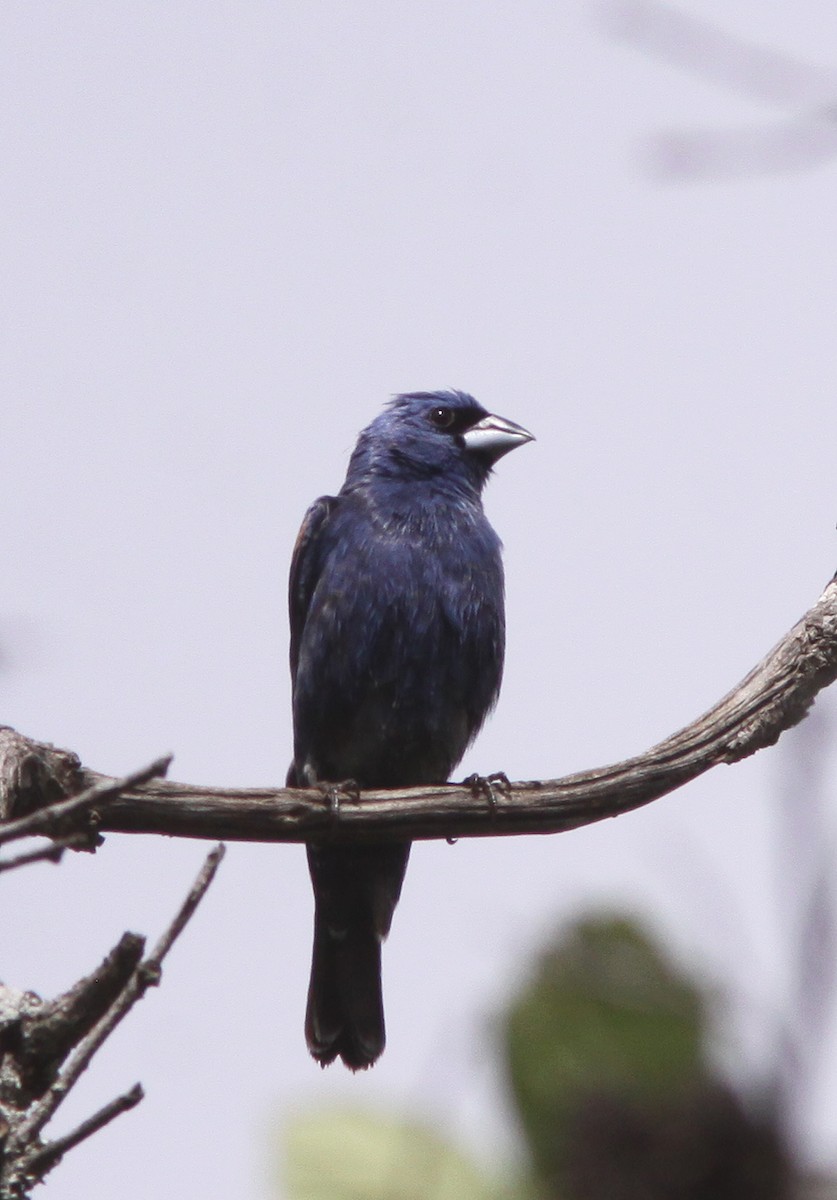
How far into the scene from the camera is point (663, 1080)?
1152 mm

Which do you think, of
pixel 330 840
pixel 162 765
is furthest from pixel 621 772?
pixel 162 765

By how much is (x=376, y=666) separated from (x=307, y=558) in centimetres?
93

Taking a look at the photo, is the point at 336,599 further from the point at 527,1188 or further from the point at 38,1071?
the point at 527,1188

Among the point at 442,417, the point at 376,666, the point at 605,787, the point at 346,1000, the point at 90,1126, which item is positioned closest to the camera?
the point at 90,1126

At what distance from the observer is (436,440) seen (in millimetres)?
8742

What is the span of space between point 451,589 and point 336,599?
565mm

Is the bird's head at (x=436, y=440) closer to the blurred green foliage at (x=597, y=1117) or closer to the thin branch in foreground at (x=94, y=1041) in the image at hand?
the thin branch in foreground at (x=94, y=1041)

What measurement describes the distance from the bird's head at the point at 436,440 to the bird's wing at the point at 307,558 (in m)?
0.43

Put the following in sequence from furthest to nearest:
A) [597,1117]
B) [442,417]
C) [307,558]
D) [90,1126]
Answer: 1. [442,417]
2. [307,558]
3. [90,1126]
4. [597,1117]

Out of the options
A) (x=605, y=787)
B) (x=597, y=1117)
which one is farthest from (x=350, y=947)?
(x=597, y=1117)

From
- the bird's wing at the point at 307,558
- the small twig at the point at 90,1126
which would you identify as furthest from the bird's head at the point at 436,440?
the small twig at the point at 90,1126

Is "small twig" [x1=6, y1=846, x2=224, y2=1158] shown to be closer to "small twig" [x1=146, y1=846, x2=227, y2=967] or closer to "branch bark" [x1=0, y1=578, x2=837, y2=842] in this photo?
"small twig" [x1=146, y1=846, x2=227, y2=967]

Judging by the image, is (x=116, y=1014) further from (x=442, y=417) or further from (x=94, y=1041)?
(x=442, y=417)

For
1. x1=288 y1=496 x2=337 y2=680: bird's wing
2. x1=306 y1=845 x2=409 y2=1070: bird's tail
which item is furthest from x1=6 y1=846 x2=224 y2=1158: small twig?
x1=288 y1=496 x2=337 y2=680: bird's wing
